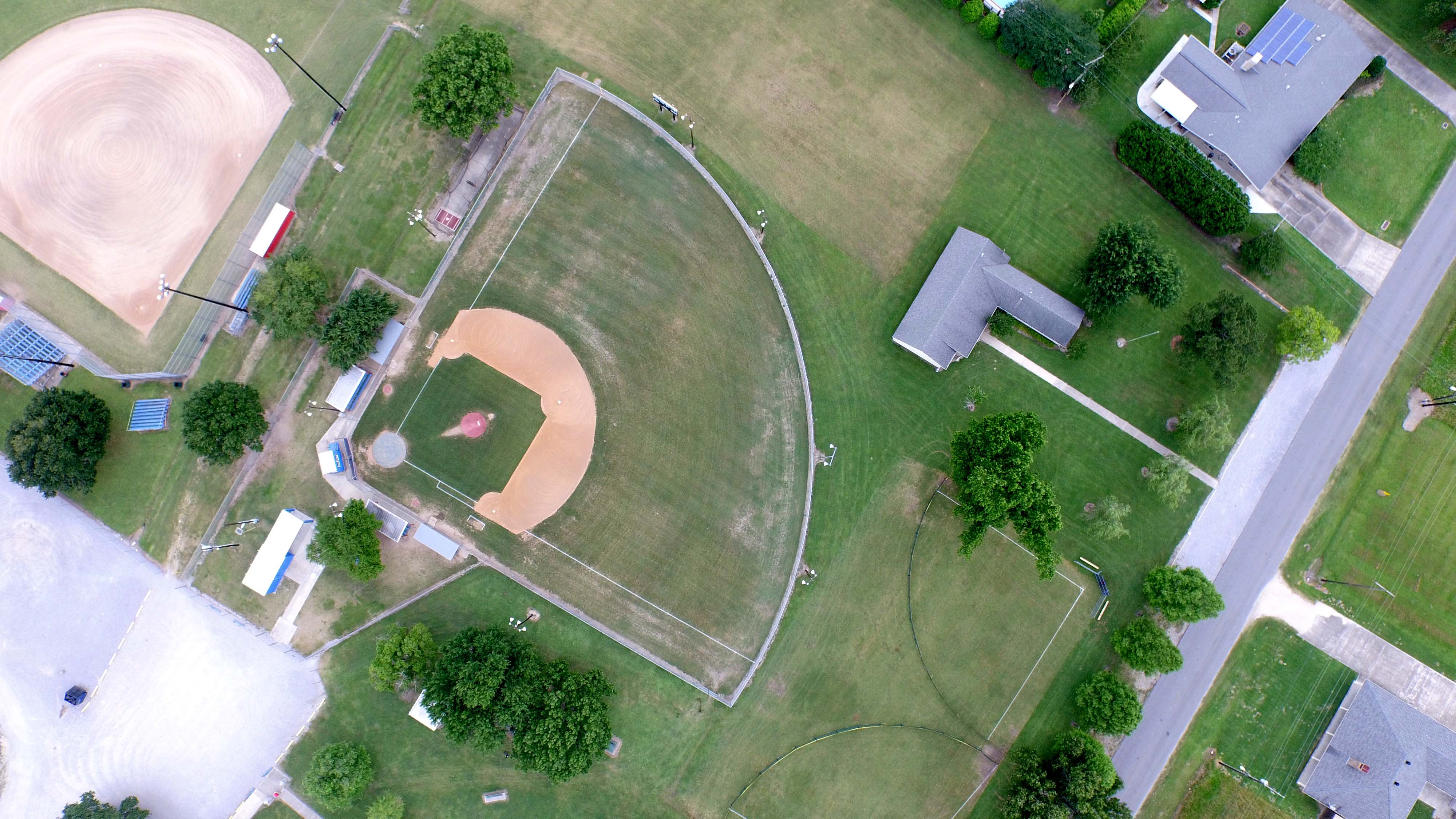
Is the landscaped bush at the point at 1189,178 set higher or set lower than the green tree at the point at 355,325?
higher

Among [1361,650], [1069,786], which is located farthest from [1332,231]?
[1069,786]

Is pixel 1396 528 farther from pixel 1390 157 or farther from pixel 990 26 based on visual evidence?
pixel 990 26

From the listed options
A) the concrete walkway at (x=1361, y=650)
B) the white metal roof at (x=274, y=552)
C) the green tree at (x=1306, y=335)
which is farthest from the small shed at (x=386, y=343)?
the concrete walkway at (x=1361, y=650)

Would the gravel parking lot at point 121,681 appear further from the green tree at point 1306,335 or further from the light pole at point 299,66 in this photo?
the green tree at point 1306,335

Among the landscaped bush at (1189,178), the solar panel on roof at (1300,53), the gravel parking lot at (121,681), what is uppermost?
the solar panel on roof at (1300,53)

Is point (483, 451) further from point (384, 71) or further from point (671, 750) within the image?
point (384, 71)

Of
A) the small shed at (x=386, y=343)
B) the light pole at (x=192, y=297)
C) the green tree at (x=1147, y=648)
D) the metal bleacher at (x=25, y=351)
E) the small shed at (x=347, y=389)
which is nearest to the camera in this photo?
the green tree at (x=1147, y=648)
